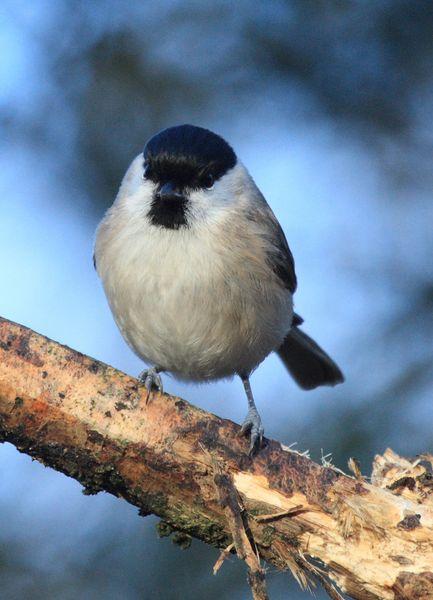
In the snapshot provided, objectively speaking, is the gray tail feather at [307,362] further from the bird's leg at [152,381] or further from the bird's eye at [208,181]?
the bird's leg at [152,381]

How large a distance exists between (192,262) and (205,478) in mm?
1142

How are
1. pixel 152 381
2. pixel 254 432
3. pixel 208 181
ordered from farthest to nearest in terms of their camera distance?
pixel 208 181 < pixel 152 381 < pixel 254 432

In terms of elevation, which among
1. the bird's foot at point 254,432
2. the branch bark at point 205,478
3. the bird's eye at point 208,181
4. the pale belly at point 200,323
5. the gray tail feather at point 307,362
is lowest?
the branch bark at point 205,478

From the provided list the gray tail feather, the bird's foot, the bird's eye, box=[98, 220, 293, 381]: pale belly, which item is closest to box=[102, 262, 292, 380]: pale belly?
Answer: box=[98, 220, 293, 381]: pale belly

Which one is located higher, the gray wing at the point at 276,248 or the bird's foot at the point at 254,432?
the gray wing at the point at 276,248

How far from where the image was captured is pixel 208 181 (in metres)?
4.23

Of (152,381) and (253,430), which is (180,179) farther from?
(253,430)

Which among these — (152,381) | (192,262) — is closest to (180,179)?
(192,262)

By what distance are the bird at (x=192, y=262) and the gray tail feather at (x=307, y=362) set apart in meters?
0.97

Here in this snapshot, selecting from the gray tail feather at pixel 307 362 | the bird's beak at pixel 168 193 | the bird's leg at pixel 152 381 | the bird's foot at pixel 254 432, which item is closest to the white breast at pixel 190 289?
Result: the bird's beak at pixel 168 193

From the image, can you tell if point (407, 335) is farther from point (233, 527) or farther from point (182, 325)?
point (233, 527)

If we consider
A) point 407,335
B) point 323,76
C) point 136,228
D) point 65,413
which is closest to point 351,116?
point 323,76

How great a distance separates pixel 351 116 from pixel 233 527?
3848 millimetres

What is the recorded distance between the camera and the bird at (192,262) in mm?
3965
